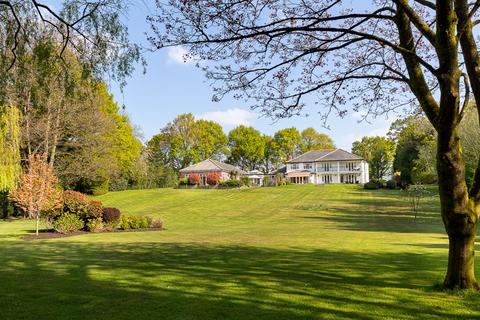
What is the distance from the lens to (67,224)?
69.4 ft

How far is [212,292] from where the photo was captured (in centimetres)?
688

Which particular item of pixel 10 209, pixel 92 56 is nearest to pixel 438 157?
pixel 92 56

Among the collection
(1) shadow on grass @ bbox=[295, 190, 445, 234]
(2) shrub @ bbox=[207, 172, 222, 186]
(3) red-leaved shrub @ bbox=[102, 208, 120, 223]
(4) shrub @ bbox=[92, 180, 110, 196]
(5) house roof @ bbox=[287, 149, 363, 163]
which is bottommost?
(1) shadow on grass @ bbox=[295, 190, 445, 234]

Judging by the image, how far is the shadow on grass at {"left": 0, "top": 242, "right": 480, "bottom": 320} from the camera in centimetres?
571

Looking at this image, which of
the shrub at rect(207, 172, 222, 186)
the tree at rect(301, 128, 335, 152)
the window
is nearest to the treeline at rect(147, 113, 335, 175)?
the tree at rect(301, 128, 335, 152)

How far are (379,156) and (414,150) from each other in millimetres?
34420

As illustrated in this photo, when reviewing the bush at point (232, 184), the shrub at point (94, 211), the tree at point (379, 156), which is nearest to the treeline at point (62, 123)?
the shrub at point (94, 211)

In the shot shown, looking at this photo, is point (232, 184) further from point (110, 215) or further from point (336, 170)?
point (110, 215)

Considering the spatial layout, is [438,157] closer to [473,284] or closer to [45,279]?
[473,284]

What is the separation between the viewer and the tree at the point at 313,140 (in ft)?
341

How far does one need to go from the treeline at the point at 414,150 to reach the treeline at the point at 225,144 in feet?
42.1

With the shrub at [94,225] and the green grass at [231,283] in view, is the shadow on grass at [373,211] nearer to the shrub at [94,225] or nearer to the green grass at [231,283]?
the shrub at [94,225]

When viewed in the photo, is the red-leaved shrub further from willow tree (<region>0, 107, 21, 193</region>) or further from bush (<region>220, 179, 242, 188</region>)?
bush (<region>220, 179, 242, 188</region>)

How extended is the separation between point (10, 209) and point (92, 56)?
34421 millimetres
